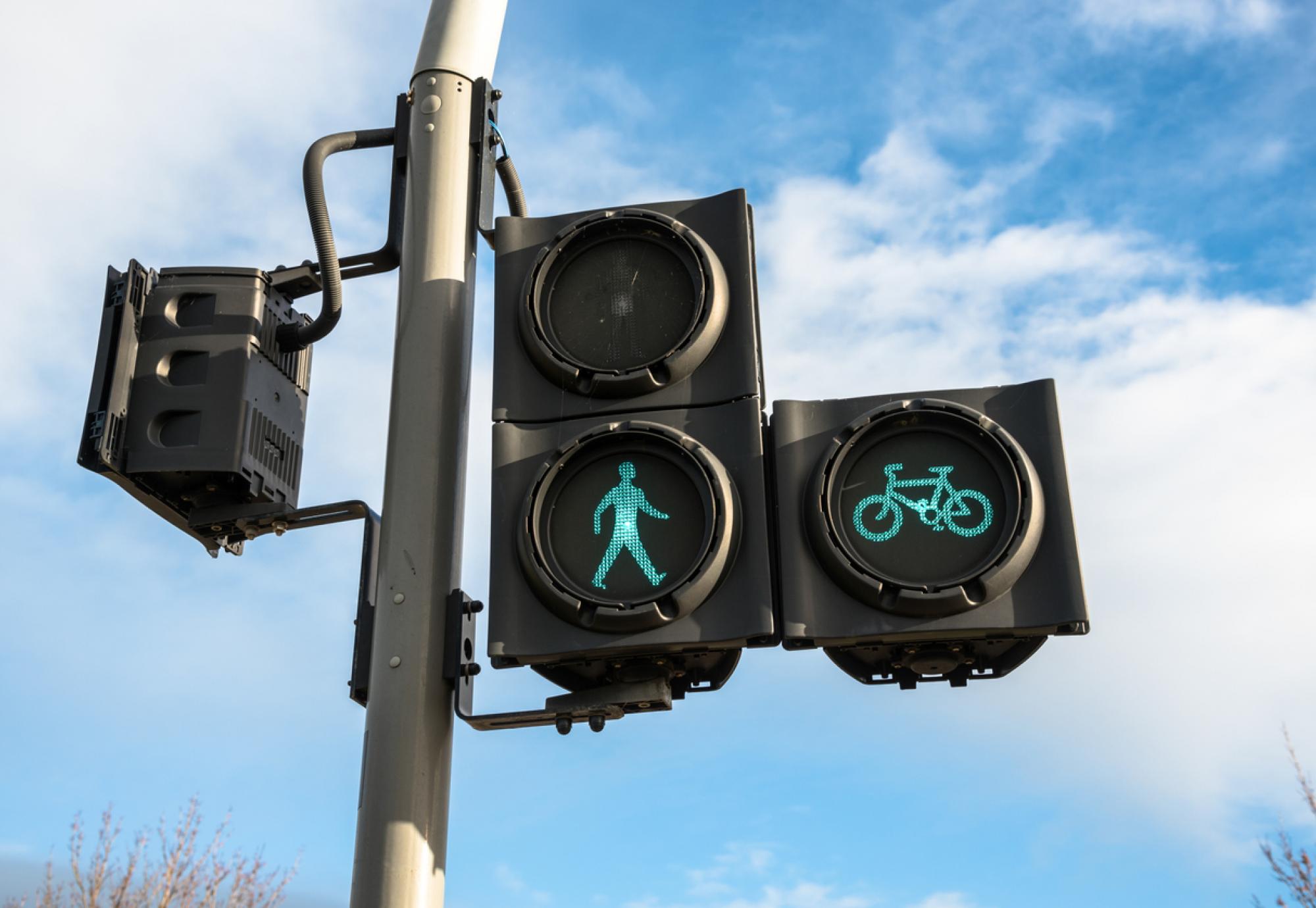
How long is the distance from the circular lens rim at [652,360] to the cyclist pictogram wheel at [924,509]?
0.57 metres

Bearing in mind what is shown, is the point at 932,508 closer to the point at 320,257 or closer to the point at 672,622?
the point at 672,622

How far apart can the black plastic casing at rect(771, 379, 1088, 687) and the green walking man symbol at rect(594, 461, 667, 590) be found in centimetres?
38

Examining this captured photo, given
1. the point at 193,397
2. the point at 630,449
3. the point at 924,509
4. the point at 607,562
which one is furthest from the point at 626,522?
the point at 193,397

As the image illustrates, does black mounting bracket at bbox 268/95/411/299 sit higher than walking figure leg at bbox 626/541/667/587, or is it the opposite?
black mounting bracket at bbox 268/95/411/299

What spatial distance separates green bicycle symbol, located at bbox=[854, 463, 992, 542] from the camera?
406cm

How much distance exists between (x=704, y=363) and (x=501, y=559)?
0.88 m

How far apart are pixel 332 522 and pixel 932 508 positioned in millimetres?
1980

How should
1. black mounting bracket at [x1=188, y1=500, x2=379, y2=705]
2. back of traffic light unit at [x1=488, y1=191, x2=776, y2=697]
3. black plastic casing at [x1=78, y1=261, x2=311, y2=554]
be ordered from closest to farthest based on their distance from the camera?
back of traffic light unit at [x1=488, y1=191, x2=776, y2=697] → black mounting bracket at [x1=188, y1=500, x2=379, y2=705] → black plastic casing at [x1=78, y1=261, x2=311, y2=554]

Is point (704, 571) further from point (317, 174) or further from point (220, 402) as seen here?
point (317, 174)

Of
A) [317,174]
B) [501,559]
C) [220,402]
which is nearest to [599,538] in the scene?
[501,559]

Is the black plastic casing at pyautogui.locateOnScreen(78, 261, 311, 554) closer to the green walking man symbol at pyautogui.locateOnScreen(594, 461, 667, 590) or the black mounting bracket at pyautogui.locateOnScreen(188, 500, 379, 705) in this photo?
the black mounting bracket at pyautogui.locateOnScreen(188, 500, 379, 705)

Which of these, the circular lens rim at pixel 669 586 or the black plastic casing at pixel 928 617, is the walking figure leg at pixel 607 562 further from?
the black plastic casing at pixel 928 617

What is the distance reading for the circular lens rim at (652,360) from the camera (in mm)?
4414

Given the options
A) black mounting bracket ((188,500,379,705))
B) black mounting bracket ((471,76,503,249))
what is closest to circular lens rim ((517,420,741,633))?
black mounting bracket ((188,500,379,705))
